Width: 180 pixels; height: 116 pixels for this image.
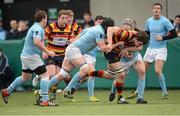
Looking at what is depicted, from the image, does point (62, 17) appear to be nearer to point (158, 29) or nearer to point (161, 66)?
point (158, 29)

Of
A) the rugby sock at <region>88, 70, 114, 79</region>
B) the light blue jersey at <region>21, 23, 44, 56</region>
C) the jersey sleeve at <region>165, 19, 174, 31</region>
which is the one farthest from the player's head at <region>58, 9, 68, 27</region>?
the jersey sleeve at <region>165, 19, 174, 31</region>

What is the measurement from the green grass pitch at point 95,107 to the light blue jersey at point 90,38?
124 cm

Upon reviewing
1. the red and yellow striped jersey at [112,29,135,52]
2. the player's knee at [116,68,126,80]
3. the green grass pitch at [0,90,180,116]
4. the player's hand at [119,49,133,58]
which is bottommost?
the green grass pitch at [0,90,180,116]

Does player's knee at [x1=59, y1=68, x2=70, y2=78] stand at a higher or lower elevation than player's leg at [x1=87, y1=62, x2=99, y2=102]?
higher

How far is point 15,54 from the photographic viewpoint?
23.5 m

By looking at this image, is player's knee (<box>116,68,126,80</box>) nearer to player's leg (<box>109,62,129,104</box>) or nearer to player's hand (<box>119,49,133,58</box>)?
player's leg (<box>109,62,129,104</box>)

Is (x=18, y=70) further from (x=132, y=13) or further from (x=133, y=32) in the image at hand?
(x=133, y=32)

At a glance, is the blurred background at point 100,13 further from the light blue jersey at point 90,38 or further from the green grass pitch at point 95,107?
the light blue jersey at point 90,38

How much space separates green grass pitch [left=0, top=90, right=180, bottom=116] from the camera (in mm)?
14336

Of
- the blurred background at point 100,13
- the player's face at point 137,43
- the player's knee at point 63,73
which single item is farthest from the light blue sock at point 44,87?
the blurred background at point 100,13

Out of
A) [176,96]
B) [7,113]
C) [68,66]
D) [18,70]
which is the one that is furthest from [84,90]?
[7,113]

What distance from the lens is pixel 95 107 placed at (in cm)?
1563

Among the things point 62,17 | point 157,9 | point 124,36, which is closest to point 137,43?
point 124,36

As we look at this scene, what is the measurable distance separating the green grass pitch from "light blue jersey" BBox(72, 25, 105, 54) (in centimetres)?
124
